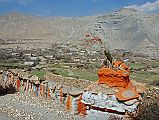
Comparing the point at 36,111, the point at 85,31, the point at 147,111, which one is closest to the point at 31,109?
the point at 36,111

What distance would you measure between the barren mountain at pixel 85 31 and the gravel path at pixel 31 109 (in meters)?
90.3

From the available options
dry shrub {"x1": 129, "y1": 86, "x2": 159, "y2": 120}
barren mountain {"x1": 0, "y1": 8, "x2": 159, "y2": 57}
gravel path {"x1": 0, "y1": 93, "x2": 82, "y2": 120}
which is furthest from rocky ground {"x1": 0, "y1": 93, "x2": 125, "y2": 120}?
barren mountain {"x1": 0, "y1": 8, "x2": 159, "y2": 57}

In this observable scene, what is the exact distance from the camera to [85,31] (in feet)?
455

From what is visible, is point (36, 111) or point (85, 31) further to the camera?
point (85, 31)

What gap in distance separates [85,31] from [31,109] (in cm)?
12055

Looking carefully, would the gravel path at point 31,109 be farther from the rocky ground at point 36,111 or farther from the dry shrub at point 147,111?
the dry shrub at point 147,111

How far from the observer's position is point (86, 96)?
663 inches

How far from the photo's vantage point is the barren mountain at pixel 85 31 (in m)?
122

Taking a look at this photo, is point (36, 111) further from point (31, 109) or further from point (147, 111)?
point (147, 111)

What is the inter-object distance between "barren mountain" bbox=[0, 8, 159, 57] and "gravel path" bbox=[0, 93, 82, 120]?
296 ft

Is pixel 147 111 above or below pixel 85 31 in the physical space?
below

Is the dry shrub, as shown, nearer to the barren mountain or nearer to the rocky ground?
the rocky ground

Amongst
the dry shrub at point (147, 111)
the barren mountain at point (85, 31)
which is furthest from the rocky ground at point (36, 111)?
the barren mountain at point (85, 31)

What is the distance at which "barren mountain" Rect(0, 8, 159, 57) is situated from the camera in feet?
399
